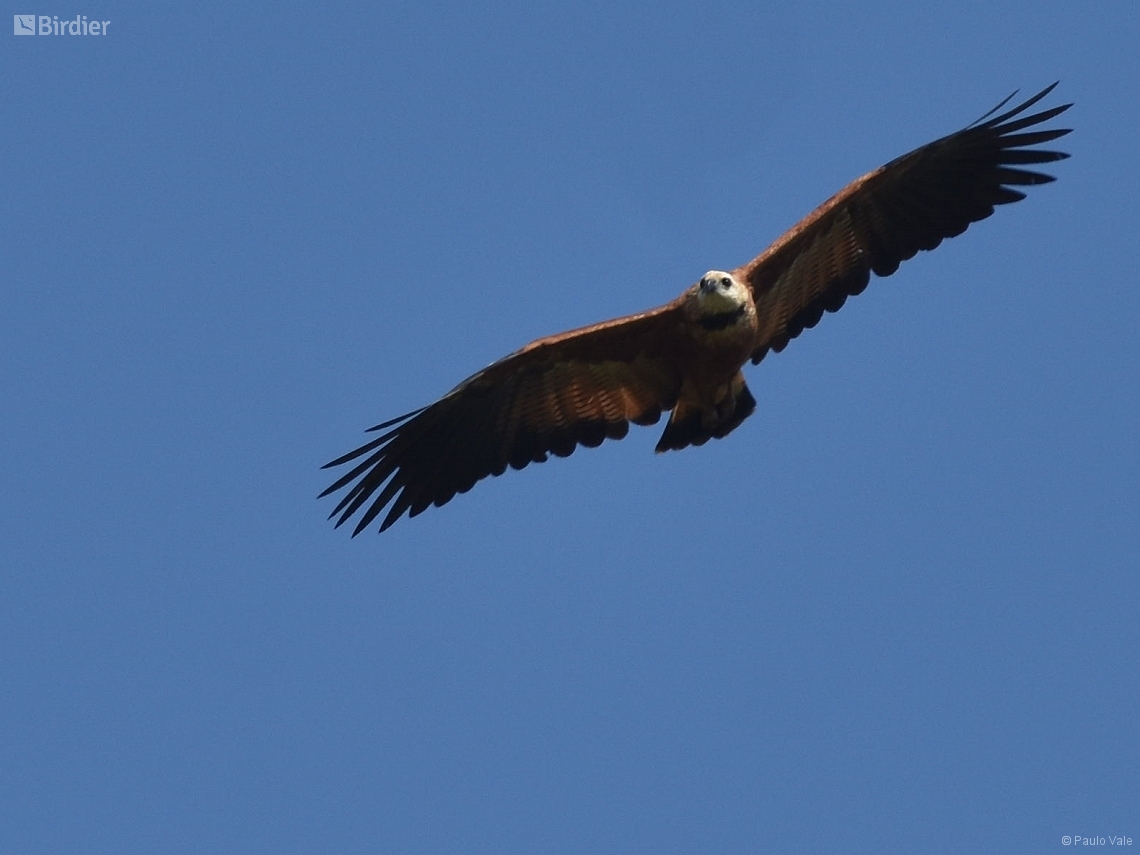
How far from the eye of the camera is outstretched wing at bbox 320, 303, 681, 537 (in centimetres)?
1463

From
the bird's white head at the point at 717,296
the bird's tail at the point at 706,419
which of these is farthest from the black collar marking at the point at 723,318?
the bird's tail at the point at 706,419

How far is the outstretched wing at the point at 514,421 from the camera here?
14.6m

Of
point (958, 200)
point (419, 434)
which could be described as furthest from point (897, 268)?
point (419, 434)

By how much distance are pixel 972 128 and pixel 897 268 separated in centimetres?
119

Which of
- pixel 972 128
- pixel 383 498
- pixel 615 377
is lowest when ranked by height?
pixel 383 498

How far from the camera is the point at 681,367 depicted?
47.9ft

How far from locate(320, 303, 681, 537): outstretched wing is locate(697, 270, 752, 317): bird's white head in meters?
0.62

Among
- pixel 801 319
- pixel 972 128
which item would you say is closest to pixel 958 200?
pixel 972 128

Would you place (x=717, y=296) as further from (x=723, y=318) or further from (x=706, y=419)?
(x=706, y=419)

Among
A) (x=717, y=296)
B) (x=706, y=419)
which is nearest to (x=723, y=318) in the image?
(x=717, y=296)

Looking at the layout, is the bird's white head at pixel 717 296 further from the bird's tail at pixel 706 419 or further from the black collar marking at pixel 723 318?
the bird's tail at pixel 706 419

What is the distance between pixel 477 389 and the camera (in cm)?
1461

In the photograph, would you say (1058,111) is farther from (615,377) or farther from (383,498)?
(383,498)

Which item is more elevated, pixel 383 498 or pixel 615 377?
pixel 615 377
